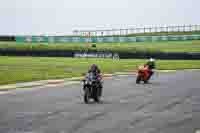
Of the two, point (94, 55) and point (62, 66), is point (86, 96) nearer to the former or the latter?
point (62, 66)

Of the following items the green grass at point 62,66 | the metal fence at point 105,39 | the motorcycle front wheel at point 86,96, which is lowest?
the green grass at point 62,66

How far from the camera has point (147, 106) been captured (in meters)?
18.8

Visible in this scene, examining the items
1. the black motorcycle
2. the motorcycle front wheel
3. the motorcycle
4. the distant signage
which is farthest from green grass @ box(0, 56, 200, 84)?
the motorcycle front wheel

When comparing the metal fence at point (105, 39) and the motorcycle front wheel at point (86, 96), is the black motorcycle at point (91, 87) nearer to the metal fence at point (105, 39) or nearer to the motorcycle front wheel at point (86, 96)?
the motorcycle front wheel at point (86, 96)

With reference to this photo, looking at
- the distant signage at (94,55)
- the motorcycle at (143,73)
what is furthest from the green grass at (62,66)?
the motorcycle at (143,73)

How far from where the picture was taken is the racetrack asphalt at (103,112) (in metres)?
13.3

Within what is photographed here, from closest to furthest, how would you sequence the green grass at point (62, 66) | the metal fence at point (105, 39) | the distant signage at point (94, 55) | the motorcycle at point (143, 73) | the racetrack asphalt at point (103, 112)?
the racetrack asphalt at point (103, 112) → the motorcycle at point (143, 73) → the green grass at point (62, 66) → the distant signage at point (94, 55) → the metal fence at point (105, 39)

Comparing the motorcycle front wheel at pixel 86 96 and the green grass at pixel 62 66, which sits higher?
the motorcycle front wheel at pixel 86 96

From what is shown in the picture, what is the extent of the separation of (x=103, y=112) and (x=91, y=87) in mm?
3463

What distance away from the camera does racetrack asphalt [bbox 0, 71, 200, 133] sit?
13.3 m

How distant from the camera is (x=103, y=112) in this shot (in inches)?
661

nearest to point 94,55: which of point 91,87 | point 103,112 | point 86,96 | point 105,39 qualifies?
point 105,39

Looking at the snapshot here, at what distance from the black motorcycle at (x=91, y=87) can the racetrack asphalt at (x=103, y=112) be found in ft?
1.16

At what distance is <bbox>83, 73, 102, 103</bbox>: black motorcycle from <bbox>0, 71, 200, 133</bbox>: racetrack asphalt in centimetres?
35
